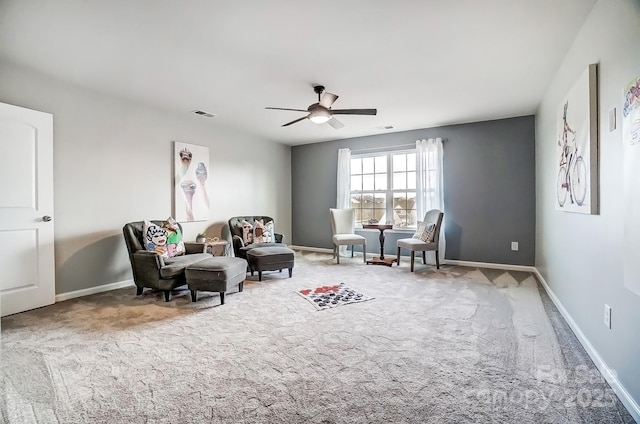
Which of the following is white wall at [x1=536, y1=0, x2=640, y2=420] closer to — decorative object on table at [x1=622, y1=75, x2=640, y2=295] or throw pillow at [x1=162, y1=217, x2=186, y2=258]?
decorative object on table at [x1=622, y1=75, x2=640, y2=295]

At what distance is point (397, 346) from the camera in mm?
2287

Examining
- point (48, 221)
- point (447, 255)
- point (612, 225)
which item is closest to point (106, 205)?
point (48, 221)

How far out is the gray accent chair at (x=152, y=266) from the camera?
3354 millimetres

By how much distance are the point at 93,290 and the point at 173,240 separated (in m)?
1.06

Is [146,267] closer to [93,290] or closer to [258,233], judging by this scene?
[93,290]

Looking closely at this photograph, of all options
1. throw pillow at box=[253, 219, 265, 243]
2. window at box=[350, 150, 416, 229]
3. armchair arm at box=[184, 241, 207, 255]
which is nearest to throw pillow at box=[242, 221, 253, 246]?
throw pillow at box=[253, 219, 265, 243]

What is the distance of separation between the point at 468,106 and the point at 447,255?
2.50 meters

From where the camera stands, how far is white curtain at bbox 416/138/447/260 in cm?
533

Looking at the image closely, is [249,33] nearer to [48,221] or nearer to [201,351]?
[201,351]

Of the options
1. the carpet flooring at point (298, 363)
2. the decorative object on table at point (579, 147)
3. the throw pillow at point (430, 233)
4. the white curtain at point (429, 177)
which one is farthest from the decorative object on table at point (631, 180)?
the white curtain at point (429, 177)

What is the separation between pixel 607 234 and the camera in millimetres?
1868

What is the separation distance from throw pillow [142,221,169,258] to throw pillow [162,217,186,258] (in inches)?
2.0

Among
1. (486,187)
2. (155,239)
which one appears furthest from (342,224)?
(155,239)

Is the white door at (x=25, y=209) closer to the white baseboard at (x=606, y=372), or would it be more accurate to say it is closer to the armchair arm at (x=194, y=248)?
the armchair arm at (x=194, y=248)
